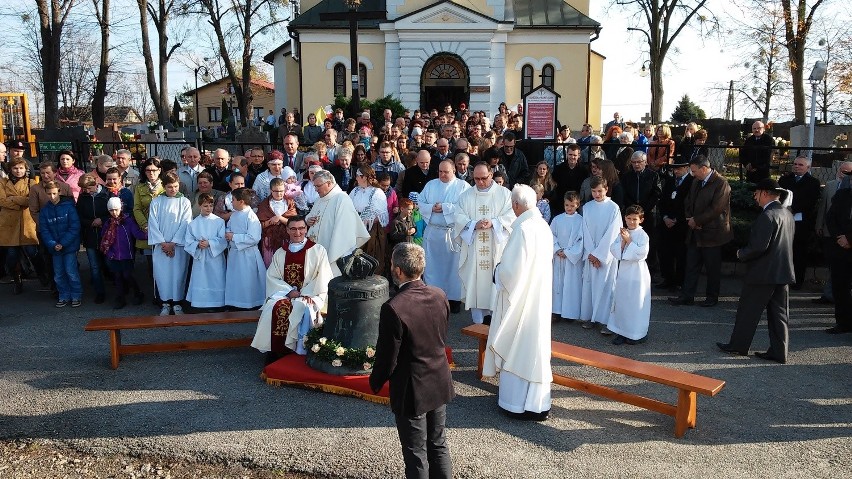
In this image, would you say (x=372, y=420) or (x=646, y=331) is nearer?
(x=372, y=420)

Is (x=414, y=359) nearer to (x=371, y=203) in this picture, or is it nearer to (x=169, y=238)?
(x=371, y=203)

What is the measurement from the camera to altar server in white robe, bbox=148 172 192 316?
913cm

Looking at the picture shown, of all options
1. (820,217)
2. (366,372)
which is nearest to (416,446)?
(366,372)

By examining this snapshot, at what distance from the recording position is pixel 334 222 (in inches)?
323

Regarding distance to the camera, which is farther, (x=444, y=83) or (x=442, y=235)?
(x=444, y=83)

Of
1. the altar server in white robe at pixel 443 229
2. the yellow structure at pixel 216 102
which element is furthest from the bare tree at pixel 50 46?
the yellow structure at pixel 216 102

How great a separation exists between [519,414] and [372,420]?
119cm

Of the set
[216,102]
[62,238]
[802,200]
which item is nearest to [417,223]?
[62,238]

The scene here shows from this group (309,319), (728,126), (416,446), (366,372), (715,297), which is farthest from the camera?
(728,126)

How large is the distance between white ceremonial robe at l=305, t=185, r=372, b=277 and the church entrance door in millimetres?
23546

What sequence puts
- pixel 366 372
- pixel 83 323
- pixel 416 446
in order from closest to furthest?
pixel 416 446 → pixel 366 372 → pixel 83 323

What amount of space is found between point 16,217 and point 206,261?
10.8ft

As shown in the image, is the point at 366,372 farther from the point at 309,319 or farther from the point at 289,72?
the point at 289,72

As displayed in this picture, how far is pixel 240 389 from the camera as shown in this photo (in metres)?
6.59
